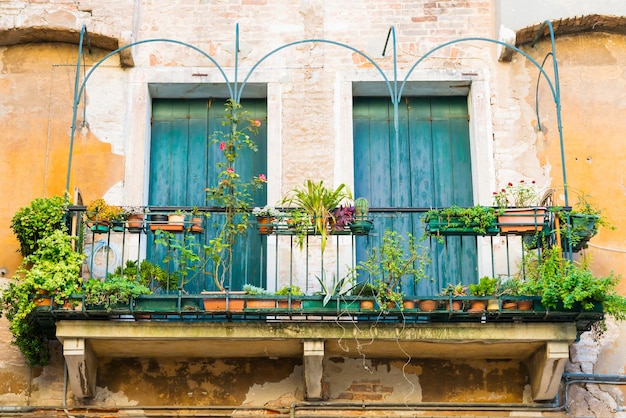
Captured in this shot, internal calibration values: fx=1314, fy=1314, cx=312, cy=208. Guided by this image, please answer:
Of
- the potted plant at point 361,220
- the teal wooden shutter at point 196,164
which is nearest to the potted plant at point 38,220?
the teal wooden shutter at point 196,164

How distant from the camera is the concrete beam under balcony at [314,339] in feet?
32.7

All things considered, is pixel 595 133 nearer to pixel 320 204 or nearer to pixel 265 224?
pixel 320 204

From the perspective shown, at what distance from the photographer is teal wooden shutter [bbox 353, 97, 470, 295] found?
11.3m

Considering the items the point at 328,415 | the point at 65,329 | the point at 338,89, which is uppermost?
the point at 338,89

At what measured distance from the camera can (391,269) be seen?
9.98 m

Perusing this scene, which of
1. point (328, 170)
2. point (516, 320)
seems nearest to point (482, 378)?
point (516, 320)

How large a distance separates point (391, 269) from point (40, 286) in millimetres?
2643

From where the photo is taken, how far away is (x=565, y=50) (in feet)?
38.3

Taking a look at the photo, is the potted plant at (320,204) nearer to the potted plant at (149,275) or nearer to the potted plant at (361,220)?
the potted plant at (361,220)

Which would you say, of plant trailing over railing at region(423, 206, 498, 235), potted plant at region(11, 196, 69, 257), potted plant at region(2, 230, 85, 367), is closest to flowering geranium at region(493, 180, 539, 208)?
plant trailing over railing at region(423, 206, 498, 235)

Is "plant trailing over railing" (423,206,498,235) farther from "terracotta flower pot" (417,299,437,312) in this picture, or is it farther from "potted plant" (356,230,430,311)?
"terracotta flower pot" (417,299,437,312)

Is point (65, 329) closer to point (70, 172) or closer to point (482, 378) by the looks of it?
point (70, 172)

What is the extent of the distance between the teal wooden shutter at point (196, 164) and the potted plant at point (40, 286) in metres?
1.27

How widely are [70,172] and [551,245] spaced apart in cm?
410
